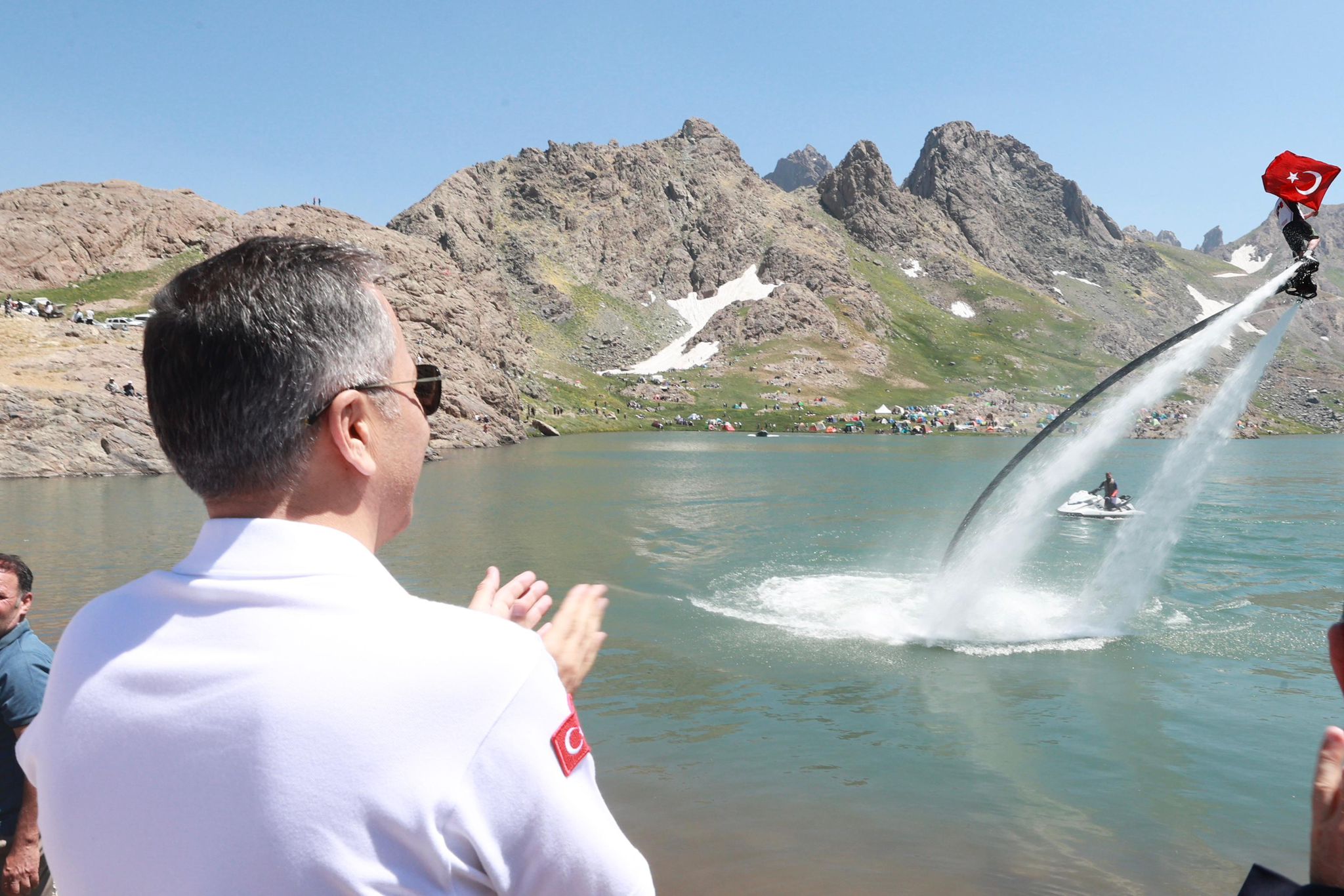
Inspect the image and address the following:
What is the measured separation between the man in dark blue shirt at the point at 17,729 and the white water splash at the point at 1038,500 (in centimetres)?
1798

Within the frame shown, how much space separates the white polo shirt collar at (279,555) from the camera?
63.5 inches

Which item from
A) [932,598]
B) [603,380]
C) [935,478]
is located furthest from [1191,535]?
[603,380]

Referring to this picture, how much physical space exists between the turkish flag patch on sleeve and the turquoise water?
8.17 metres

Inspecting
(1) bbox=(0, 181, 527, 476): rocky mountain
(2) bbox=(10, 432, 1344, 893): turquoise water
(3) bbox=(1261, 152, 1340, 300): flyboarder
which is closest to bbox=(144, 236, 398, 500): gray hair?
(2) bbox=(10, 432, 1344, 893): turquoise water

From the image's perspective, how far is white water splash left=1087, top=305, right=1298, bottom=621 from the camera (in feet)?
57.8

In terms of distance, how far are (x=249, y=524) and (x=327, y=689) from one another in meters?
0.44

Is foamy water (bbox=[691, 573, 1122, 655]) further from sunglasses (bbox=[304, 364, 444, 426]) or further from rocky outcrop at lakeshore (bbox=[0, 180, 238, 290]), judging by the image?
rocky outcrop at lakeshore (bbox=[0, 180, 238, 290])

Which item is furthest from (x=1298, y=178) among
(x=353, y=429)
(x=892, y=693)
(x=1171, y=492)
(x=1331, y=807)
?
(x=1171, y=492)

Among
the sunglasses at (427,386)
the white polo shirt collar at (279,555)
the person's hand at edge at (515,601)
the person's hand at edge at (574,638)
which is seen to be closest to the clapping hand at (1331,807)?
the person's hand at edge at (574,638)

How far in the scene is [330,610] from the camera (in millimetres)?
1525

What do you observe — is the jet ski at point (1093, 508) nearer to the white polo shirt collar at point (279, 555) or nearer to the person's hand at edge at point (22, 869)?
the person's hand at edge at point (22, 869)

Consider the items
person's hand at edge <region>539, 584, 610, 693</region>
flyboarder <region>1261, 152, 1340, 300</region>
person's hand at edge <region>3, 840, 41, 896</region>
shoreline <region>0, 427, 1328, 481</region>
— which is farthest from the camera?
shoreline <region>0, 427, 1328, 481</region>

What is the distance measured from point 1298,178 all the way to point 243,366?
1225cm

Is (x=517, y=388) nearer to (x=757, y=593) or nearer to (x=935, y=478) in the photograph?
(x=935, y=478)
